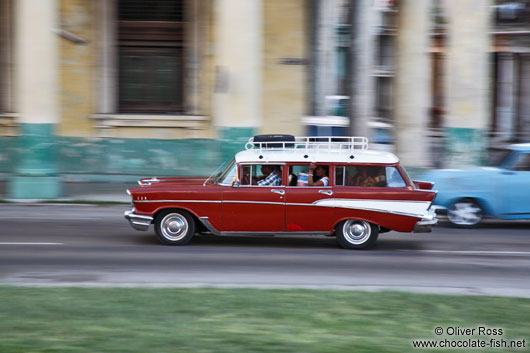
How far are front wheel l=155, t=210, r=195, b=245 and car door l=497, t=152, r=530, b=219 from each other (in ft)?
20.5

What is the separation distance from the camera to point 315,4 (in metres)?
21.6

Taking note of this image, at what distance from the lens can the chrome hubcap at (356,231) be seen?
38.2 feet

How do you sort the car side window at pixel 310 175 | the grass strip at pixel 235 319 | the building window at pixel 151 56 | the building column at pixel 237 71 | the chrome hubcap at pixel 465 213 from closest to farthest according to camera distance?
the grass strip at pixel 235 319 < the car side window at pixel 310 175 < the chrome hubcap at pixel 465 213 < the building column at pixel 237 71 < the building window at pixel 151 56

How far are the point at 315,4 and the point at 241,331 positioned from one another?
1657 centimetres

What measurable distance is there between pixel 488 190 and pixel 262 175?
16.6 feet

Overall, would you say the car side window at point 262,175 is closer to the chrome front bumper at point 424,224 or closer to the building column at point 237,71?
the chrome front bumper at point 424,224

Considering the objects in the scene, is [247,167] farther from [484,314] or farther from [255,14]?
[255,14]

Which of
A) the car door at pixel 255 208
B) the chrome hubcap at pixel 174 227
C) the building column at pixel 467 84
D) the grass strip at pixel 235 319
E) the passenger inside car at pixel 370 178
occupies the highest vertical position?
the building column at pixel 467 84

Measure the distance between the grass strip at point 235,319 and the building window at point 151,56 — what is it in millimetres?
12242

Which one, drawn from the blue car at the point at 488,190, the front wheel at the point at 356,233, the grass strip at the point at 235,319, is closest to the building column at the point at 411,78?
the blue car at the point at 488,190

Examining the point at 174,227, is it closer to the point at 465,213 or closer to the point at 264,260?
the point at 264,260

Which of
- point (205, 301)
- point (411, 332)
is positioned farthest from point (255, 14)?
point (411, 332)

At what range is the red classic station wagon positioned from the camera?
1146 centimetres

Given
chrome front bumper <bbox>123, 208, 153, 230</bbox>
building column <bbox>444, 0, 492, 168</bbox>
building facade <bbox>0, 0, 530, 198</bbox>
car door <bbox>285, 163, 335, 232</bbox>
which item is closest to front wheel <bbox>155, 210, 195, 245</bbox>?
chrome front bumper <bbox>123, 208, 153, 230</bbox>
